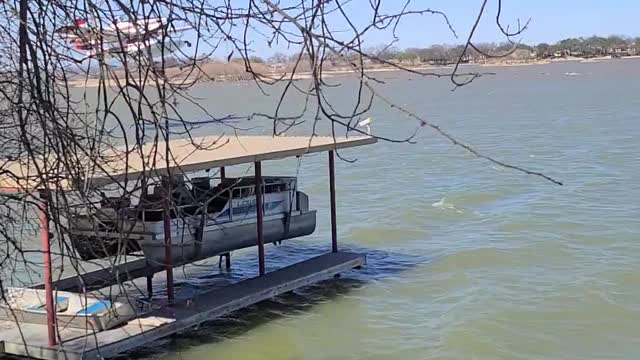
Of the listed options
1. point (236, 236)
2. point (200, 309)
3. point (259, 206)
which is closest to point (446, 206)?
point (236, 236)

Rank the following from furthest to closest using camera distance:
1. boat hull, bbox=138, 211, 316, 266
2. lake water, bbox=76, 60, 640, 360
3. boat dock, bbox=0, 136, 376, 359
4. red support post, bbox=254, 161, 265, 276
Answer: red support post, bbox=254, 161, 265, 276
lake water, bbox=76, 60, 640, 360
boat hull, bbox=138, 211, 316, 266
boat dock, bbox=0, 136, 376, 359

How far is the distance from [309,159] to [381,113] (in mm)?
20156

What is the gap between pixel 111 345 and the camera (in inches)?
356

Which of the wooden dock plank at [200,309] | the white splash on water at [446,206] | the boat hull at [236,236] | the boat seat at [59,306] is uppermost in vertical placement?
the boat hull at [236,236]

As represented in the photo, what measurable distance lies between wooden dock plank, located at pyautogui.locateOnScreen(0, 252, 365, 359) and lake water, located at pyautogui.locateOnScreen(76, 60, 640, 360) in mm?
455

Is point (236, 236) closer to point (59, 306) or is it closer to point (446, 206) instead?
point (59, 306)

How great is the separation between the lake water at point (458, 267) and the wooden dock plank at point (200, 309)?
0.45 metres

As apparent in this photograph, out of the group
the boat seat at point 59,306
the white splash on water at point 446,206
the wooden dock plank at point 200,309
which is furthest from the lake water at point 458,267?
the boat seat at point 59,306

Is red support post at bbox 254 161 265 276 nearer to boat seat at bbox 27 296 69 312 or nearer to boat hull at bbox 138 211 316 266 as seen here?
boat hull at bbox 138 211 316 266

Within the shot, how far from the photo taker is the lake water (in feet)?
37.5

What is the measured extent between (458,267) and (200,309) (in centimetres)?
610

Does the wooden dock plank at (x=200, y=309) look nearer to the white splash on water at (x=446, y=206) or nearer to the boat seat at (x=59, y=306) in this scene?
the boat seat at (x=59, y=306)

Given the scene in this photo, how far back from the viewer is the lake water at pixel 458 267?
1143cm

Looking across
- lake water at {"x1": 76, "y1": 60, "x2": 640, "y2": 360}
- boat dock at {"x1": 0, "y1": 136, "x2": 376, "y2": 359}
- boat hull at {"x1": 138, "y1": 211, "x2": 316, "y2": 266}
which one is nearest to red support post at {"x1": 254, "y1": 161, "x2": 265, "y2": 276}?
boat dock at {"x1": 0, "y1": 136, "x2": 376, "y2": 359}
